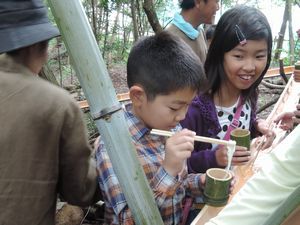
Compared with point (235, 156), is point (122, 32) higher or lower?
lower

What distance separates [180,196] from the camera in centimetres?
165

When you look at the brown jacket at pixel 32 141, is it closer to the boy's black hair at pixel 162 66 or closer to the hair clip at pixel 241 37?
the boy's black hair at pixel 162 66

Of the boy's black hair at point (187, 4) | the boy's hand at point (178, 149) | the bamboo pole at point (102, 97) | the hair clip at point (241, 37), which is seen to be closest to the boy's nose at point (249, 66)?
the hair clip at point (241, 37)

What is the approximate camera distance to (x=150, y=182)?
1.45 meters

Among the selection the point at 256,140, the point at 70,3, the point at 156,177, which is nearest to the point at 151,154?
the point at 156,177

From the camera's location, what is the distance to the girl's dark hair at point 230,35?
2092 millimetres

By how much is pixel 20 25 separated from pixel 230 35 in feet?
4.37

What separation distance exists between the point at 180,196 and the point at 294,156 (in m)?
0.76

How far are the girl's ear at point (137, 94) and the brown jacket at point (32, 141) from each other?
338 mm

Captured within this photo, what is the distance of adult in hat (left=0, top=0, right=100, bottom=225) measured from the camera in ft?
3.89

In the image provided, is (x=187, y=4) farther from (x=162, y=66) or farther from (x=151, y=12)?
(x=162, y=66)

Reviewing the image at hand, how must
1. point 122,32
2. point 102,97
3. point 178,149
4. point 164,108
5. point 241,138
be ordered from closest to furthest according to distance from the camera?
point 102,97
point 178,149
point 164,108
point 241,138
point 122,32

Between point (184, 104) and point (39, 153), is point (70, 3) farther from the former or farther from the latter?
point (184, 104)

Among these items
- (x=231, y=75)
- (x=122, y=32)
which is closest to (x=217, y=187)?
(x=231, y=75)
